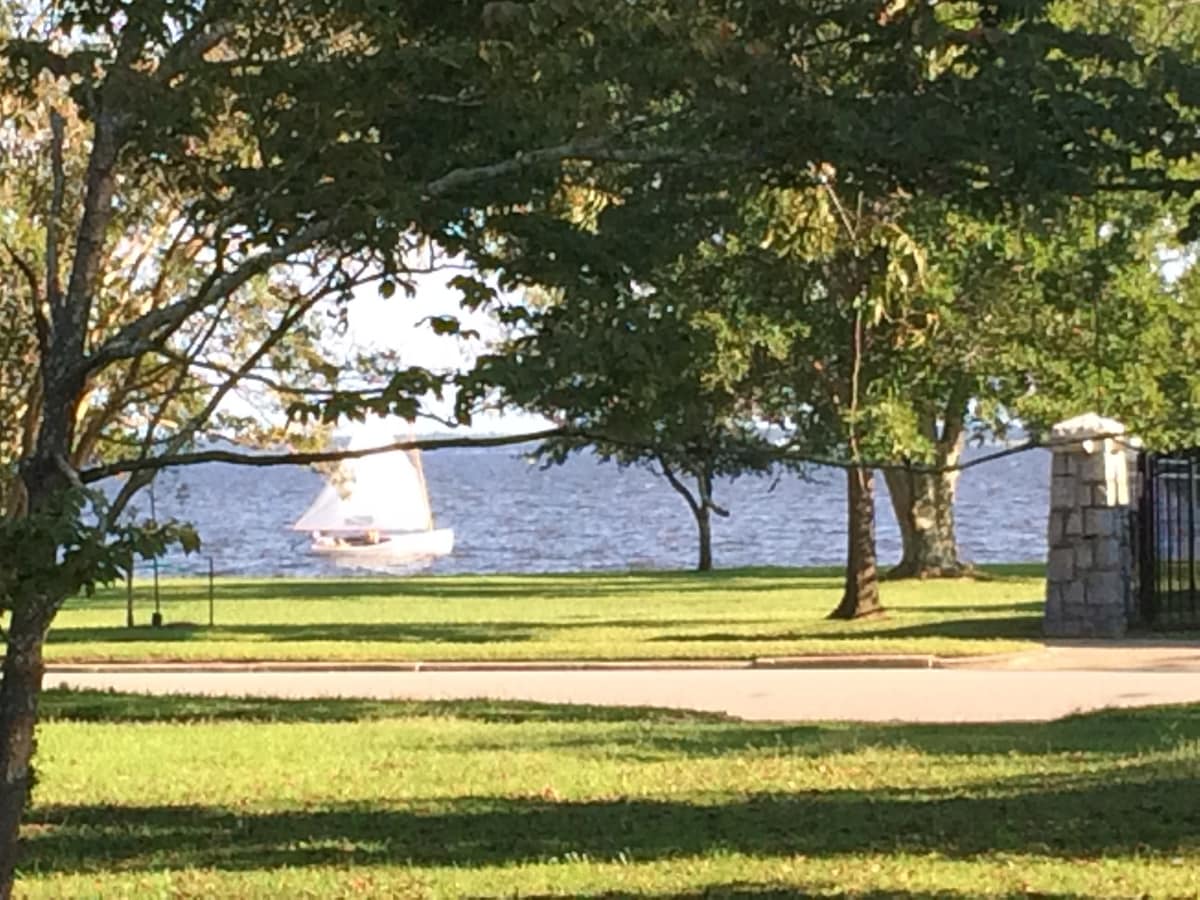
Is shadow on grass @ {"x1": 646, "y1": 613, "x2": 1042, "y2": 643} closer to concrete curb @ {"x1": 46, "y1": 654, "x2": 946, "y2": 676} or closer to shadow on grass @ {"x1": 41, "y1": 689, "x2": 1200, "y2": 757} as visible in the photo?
concrete curb @ {"x1": 46, "y1": 654, "x2": 946, "y2": 676}

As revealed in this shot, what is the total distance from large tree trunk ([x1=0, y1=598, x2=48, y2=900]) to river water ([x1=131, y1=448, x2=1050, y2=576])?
13.1 m

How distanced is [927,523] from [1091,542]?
1609 cm

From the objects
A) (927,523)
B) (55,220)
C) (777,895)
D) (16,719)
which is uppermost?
(55,220)

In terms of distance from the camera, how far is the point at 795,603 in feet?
104

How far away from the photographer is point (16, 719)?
6.02m

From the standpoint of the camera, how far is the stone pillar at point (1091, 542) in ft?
72.7

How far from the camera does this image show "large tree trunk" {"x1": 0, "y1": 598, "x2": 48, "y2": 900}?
5875mm

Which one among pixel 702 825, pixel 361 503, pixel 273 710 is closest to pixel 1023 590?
pixel 273 710

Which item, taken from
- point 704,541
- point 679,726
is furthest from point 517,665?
point 704,541

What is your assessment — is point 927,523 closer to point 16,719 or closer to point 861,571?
point 861,571

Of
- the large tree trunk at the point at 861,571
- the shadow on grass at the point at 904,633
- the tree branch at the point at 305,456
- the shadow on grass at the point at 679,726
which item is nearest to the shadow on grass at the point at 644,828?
the shadow on grass at the point at 679,726

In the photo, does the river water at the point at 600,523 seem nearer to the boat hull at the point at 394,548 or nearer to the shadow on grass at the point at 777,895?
the boat hull at the point at 394,548

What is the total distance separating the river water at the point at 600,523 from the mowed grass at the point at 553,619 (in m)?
1.98

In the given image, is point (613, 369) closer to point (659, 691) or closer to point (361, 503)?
point (659, 691)
